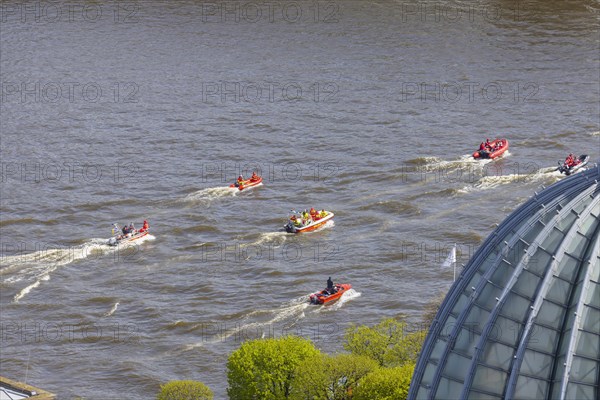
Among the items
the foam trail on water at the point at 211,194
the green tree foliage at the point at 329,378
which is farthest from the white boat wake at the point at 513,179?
the green tree foliage at the point at 329,378

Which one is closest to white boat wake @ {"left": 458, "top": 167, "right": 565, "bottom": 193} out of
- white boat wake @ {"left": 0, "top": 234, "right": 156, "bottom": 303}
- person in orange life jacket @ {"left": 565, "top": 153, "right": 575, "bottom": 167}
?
person in orange life jacket @ {"left": 565, "top": 153, "right": 575, "bottom": 167}

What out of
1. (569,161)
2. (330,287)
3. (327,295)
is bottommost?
(327,295)

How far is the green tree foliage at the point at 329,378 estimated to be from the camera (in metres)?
80.4

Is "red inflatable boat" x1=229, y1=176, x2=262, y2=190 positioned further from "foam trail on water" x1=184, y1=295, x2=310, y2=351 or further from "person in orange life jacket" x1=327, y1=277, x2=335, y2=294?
"person in orange life jacket" x1=327, y1=277, x2=335, y2=294

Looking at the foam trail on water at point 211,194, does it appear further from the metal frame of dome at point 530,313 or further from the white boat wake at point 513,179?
the metal frame of dome at point 530,313

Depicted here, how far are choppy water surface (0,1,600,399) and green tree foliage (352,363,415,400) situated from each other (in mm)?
19429

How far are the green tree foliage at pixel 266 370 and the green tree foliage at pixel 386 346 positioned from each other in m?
4.03

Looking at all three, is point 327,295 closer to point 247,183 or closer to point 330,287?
point 330,287

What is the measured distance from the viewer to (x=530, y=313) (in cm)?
4828

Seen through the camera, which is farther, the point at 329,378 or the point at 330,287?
the point at 330,287

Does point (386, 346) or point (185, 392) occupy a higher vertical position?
point (386, 346)

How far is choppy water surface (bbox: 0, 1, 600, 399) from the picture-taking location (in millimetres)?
107062

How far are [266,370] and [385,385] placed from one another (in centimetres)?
867

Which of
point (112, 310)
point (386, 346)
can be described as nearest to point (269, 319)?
point (112, 310)
